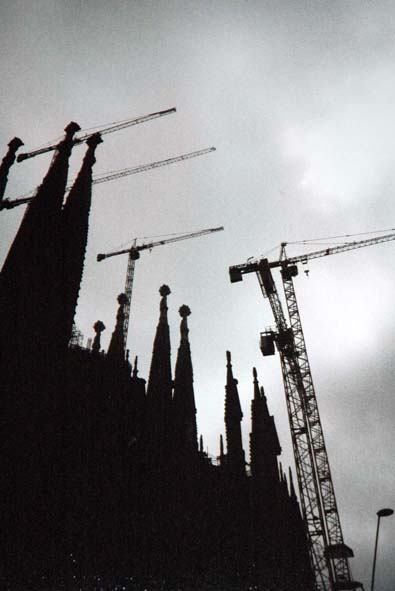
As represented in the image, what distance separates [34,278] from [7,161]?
19.0m

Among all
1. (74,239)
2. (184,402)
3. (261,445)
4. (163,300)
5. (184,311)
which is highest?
(184,311)

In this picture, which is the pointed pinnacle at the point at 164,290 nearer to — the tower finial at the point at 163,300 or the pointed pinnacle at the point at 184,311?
the tower finial at the point at 163,300

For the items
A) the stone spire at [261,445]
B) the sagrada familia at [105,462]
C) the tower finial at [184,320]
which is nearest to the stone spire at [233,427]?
the sagrada familia at [105,462]

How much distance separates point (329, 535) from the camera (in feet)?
133

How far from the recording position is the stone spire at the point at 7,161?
25578 millimetres

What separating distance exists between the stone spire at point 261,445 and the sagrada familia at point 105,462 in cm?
11

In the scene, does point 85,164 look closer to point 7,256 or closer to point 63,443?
point 7,256

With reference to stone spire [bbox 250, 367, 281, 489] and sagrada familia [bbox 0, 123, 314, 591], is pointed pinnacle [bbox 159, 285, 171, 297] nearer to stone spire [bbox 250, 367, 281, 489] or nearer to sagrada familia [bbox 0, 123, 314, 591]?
sagrada familia [bbox 0, 123, 314, 591]

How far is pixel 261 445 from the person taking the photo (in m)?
33.8

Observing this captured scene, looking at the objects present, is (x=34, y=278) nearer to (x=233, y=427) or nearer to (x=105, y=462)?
(x=105, y=462)

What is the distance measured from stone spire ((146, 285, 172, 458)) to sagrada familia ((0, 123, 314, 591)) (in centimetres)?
9

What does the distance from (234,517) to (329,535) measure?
737 inches

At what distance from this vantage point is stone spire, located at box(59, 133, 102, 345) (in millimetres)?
11461

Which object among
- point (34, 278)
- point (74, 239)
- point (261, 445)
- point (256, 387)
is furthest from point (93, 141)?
point (261, 445)
